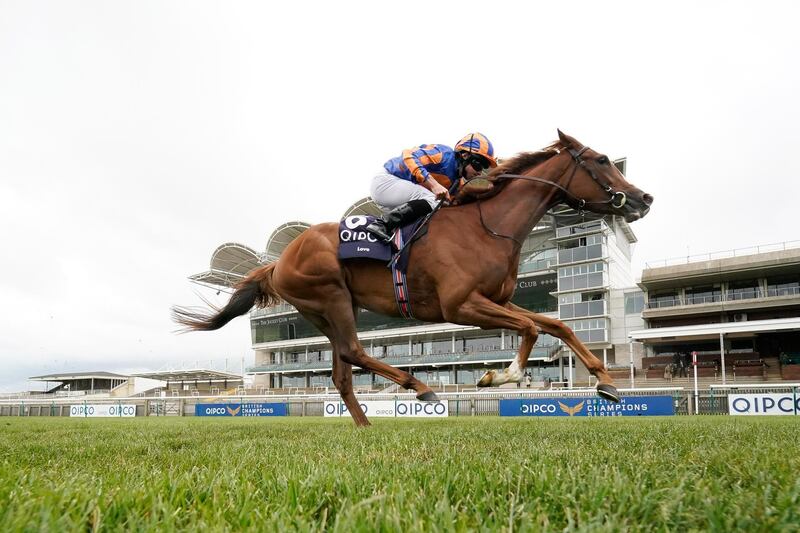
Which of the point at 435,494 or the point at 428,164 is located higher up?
the point at 428,164

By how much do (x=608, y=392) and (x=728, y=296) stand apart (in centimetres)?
4815

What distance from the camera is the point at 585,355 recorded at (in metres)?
5.22

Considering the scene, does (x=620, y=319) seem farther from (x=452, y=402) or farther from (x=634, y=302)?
(x=452, y=402)

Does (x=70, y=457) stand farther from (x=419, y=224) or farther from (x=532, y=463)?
(x=419, y=224)

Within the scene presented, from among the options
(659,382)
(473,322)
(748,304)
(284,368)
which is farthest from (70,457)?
(284,368)

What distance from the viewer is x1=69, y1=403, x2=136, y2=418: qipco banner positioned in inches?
1106

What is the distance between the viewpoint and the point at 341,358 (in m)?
6.72

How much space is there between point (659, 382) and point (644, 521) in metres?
43.3

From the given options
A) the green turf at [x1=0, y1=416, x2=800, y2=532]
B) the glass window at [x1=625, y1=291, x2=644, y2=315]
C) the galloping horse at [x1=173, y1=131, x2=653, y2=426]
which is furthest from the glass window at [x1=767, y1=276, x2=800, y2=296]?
the green turf at [x1=0, y1=416, x2=800, y2=532]

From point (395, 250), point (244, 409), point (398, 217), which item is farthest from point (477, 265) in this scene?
point (244, 409)

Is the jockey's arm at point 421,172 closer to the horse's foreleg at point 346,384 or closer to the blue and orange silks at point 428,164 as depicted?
the blue and orange silks at point 428,164

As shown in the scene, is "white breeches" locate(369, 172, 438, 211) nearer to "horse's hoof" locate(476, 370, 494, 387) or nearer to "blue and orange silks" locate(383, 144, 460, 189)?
"blue and orange silks" locate(383, 144, 460, 189)

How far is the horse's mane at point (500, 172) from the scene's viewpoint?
6.00m

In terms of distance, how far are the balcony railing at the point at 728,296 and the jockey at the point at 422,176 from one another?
46.5m
